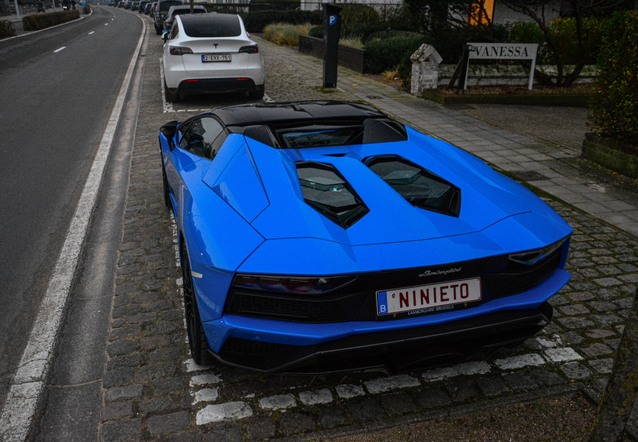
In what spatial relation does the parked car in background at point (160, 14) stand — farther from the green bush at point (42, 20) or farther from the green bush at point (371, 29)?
the green bush at point (371, 29)

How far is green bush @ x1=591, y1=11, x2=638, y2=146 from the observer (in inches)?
288

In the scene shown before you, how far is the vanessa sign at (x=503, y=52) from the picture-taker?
12.6 meters

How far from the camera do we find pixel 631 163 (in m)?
7.34

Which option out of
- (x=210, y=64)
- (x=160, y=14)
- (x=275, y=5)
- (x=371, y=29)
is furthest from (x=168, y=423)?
(x=275, y=5)

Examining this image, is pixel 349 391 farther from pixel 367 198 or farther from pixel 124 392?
pixel 124 392

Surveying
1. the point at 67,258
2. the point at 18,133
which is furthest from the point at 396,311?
the point at 18,133

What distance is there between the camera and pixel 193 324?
3387 millimetres

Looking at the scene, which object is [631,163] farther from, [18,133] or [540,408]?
[18,133]

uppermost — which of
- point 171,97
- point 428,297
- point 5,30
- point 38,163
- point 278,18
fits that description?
point 428,297

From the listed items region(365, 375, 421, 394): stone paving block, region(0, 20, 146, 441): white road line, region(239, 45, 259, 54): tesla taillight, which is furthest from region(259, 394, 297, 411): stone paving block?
region(239, 45, 259, 54): tesla taillight

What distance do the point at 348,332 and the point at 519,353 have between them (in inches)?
58.4

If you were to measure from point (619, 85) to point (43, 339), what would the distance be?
713 centimetres

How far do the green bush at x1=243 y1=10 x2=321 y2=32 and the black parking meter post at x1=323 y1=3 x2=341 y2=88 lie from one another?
20.1 meters

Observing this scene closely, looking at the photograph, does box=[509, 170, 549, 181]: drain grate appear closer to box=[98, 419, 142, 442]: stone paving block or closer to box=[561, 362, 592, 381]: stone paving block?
box=[561, 362, 592, 381]: stone paving block
